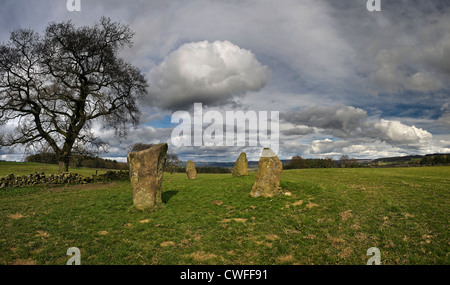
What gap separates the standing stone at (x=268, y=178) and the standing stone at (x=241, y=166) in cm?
906

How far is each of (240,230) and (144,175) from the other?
6040 millimetres

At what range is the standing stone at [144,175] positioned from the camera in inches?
465

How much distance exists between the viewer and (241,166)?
23094 mm

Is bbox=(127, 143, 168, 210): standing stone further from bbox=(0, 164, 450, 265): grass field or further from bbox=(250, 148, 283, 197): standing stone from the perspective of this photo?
bbox=(250, 148, 283, 197): standing stone

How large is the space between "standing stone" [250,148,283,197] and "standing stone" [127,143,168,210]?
6.12 meters

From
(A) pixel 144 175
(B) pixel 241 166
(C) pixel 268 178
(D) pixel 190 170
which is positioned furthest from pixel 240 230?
(D) pixel 190 170

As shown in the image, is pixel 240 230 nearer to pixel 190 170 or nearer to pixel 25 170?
pixel 190 170

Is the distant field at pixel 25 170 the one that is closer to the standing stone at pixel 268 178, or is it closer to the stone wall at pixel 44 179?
the stone wall at pixel 44 179

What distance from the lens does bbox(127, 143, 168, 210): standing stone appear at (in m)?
11.8

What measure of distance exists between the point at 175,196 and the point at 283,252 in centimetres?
986

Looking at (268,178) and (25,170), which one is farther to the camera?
(25,170)

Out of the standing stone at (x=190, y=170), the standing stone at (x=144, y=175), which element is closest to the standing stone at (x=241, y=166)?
the standing stone at (x=190, y=170)

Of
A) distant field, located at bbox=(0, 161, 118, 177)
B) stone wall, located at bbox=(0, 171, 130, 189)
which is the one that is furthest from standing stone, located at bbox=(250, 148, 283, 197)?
distant field, located at bbox=(0, 161, 118, 177)
